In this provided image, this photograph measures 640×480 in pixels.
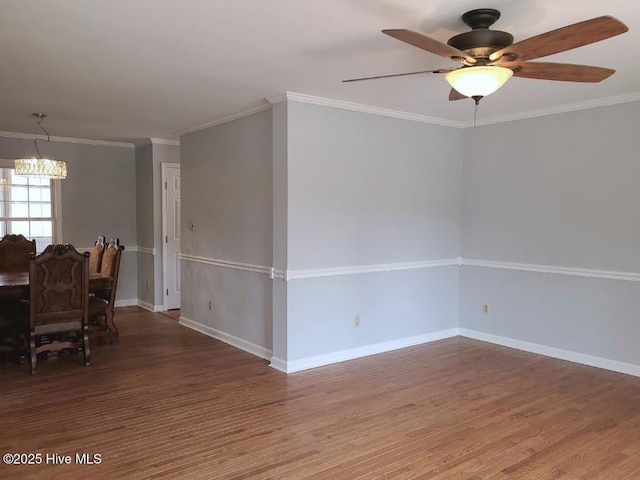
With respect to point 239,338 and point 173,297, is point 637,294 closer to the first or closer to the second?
point 239,338

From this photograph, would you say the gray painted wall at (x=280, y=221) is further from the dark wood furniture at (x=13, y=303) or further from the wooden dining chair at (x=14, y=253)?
the wooden dining chair at (x=14, y=253)

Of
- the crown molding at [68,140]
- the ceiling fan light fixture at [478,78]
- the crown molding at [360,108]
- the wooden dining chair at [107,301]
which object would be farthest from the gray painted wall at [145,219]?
the ceiling fan light fixture at [478,78]

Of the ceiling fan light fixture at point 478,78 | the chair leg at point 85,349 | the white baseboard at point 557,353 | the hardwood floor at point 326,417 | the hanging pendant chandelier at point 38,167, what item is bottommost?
the hardwood floor at point 326,417

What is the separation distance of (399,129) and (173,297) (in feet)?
12.9

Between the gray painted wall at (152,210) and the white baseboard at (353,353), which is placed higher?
the gray painted wall at (152,210)

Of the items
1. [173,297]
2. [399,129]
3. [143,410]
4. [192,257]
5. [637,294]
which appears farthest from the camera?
[173,297]

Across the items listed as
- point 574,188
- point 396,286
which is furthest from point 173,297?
point 574,188

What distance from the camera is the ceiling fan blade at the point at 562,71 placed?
8.39ft

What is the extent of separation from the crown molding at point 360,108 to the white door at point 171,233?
3003 mm

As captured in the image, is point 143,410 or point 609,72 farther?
point 143,410

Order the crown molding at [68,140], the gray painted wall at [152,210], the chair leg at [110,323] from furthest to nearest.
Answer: the gray painted wall at [152,210] → the crown molding at [68,140] → the chair leg at [110,323]

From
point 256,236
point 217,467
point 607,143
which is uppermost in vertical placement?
point 607,143

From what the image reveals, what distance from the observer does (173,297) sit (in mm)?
6934

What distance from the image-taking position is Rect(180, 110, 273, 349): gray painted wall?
182 inches
